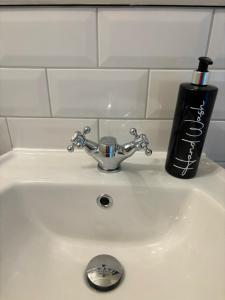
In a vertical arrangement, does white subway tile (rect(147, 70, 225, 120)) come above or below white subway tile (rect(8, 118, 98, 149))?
above

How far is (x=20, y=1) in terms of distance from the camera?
41cm

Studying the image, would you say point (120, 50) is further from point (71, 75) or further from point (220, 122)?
point (220, 122)

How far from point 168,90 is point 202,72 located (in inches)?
3.9

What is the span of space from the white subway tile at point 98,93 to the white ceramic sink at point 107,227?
0.11 meters

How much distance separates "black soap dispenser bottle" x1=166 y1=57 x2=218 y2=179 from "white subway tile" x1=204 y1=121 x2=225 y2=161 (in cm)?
11

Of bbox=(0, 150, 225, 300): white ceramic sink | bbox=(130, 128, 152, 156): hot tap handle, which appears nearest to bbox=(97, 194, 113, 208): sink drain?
bbox=(0, 150, 225, 300): white ceramic sink

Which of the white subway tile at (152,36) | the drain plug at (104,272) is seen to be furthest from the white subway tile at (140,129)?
the drain plug at (104,272)

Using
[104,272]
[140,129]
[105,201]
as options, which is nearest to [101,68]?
[140,129]

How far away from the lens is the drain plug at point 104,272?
0.41 meters

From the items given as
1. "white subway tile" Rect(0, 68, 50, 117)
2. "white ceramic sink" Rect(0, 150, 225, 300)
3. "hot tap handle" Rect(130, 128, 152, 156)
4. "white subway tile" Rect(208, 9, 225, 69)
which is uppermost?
"white subway tile" Rect(208, 9, 225, 69)

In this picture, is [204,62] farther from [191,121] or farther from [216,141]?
[216,141]

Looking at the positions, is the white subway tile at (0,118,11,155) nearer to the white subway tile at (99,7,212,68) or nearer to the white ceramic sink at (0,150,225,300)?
the white ceramic sink at (0,150,225,300)

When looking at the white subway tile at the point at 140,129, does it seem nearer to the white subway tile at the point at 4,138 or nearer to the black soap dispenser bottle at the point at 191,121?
the black soap dispenser bottle at the point at 191,121

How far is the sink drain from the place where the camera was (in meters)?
0.46
